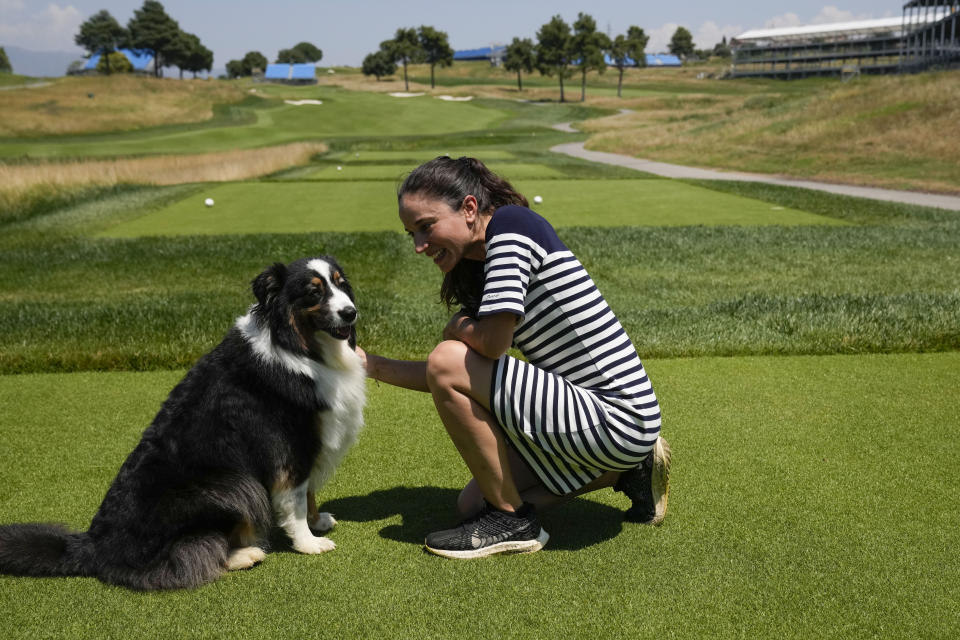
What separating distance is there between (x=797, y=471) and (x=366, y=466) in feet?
7.32

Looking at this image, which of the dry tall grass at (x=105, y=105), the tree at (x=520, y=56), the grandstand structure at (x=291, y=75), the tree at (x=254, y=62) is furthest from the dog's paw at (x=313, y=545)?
the tree at (x=254, y=62)

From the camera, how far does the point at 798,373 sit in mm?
5539

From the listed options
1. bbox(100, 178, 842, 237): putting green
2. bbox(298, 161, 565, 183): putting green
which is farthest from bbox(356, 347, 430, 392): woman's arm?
bbox(298, 161, 565, 183): putting green

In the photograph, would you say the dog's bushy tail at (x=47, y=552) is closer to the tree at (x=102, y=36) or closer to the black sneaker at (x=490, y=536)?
the black sneaker at (x=490, y=536)

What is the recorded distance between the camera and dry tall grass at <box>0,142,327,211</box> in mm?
17220

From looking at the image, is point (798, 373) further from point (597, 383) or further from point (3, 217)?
point (3, 217)

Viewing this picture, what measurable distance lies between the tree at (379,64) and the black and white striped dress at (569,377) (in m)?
107

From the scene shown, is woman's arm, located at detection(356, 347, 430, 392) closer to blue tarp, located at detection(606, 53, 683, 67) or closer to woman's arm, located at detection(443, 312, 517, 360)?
woman's arm, located at detection(443, 312, 517, 360)

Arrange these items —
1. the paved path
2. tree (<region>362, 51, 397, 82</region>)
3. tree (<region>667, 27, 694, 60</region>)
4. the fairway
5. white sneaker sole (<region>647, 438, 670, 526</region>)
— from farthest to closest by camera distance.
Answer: tree (<region>667, 27, 694, 60</region>) < tree (<region>362, 51, 397, 82</region>) < the fairway < the paved path < white sneaker sole (<region>647, 438, 670, 526</region>)

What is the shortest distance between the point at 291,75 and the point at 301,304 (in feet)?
418

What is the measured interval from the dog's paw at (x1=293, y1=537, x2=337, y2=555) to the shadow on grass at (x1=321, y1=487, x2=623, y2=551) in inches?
10.2

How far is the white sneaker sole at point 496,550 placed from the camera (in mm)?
3119

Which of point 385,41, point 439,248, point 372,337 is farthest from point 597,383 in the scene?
point 385,41

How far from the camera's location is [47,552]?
2.88 m
